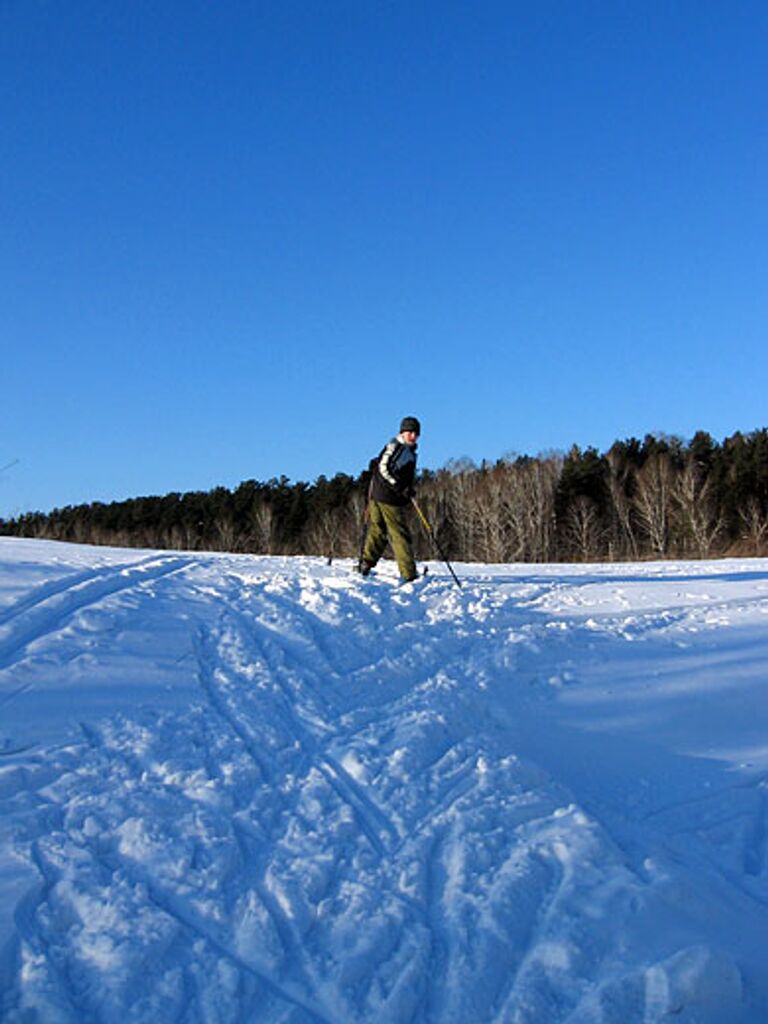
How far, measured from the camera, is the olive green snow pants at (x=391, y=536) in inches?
383

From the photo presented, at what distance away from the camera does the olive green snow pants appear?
9730 millimetres

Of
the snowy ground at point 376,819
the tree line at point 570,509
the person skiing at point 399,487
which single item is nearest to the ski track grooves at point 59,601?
the snowy ground at point 376,819

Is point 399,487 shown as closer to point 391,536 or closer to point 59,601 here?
point 391,536

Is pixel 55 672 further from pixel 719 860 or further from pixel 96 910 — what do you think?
pixel 719 860

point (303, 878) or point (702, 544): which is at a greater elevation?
point (702, 544)

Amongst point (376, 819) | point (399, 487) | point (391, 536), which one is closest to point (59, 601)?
point (391, 536)

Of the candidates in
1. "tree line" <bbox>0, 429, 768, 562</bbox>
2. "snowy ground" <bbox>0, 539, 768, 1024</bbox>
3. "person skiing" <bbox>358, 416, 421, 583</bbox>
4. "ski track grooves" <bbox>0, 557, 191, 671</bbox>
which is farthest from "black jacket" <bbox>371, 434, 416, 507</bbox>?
"tree line" <bbox>0, 429, 768, 562</bbox>

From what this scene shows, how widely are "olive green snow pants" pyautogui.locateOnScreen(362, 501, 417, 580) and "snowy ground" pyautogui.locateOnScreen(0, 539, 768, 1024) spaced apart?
1940 mm

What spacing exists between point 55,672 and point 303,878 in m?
3.15

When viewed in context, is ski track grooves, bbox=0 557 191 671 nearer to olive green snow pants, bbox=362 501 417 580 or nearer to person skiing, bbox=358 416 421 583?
olive green snow pants, bbox=362 501 417 580

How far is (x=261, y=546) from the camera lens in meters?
56.2

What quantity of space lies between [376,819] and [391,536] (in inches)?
241

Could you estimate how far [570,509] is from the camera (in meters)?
46.0

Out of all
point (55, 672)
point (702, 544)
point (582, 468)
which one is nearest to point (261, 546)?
point (582, 468)
